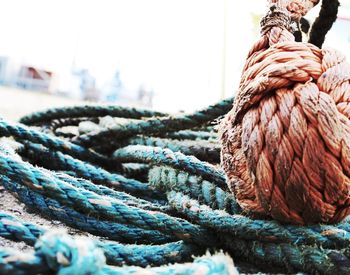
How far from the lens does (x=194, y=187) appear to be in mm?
655

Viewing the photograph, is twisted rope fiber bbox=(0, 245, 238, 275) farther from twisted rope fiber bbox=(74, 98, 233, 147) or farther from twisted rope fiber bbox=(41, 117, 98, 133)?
twisted rope fiber bbox=(41, 117, 98, 133)

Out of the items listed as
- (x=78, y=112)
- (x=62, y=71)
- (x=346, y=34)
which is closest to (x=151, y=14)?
(x=62, y=71)

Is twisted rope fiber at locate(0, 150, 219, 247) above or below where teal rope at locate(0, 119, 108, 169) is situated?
below

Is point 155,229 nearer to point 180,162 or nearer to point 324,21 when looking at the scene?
point 180,162

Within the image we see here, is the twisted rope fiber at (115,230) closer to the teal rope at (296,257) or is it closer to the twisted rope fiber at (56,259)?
the teal rope at (296,257)

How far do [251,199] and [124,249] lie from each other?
6.4 inches

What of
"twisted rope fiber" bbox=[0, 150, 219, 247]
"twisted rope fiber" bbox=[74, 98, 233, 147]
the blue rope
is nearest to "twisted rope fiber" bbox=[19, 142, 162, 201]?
the blue rope

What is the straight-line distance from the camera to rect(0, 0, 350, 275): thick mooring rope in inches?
16.9

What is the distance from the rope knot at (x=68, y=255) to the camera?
1.04 feet

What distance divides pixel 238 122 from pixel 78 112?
0.68m

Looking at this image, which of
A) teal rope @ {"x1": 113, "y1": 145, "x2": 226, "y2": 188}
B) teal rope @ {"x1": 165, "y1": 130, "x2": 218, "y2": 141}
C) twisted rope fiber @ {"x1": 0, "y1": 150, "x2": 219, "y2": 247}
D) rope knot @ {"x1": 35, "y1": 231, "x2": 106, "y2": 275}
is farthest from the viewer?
teal rope @ {"x1": 165, "y1": 130, "x2": 218, "y2": 141}

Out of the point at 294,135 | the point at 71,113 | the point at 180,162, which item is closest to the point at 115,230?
the point at 180,162

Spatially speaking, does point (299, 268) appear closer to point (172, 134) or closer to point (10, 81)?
point (172, 134)

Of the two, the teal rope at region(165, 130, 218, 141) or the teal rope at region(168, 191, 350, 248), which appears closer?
the teal rope at region(168, 191, 350, 248)
